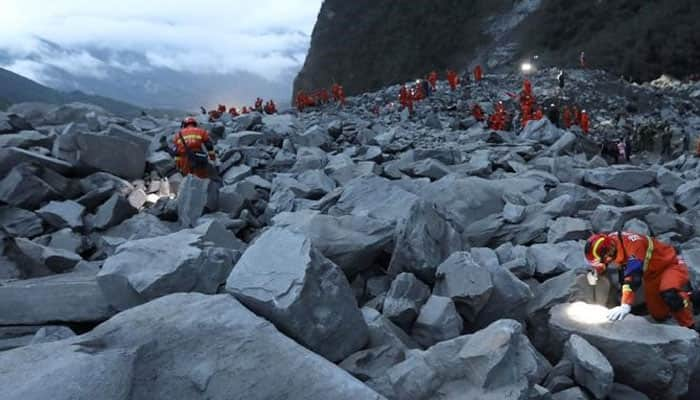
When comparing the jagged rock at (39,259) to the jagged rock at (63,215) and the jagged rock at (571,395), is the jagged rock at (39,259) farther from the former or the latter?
the jagged rock at (571,395)

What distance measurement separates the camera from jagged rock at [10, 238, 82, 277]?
6.05 meters

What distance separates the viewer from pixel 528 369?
3764 millimetres

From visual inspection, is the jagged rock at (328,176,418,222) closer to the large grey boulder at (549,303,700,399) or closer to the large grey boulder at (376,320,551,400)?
the large grey boulder at (549,303,700,399)

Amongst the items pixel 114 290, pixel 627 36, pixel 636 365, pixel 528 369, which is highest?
pixel 627 36

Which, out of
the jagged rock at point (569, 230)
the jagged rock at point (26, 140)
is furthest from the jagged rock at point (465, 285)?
the jagged rock at point (26, 140)

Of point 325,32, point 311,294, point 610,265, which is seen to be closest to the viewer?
point 311,294

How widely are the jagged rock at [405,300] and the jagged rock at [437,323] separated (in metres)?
0.09

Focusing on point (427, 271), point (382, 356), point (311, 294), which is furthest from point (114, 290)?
point (427, 271)

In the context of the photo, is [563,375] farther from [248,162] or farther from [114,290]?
[248,162]

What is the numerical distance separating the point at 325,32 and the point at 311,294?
79105mm

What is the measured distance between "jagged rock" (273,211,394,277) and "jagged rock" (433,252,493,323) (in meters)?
0.83

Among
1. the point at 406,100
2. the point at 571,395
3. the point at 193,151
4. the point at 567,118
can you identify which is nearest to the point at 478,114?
the point at 567,118

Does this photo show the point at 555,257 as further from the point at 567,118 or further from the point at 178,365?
the point at 567,118

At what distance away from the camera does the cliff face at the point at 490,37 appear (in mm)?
47219
